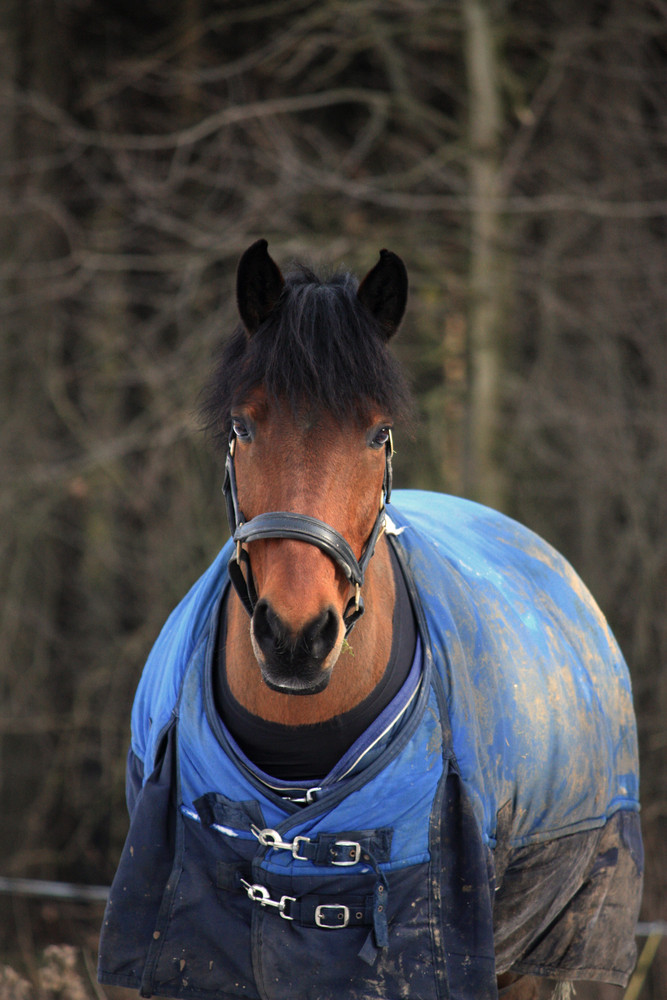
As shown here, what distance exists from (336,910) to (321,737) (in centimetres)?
37

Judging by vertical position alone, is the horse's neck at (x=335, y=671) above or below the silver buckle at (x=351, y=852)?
above

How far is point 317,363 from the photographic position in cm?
202

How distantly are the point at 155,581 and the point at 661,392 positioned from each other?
3.82 meters

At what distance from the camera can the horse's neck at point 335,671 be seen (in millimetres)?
2078

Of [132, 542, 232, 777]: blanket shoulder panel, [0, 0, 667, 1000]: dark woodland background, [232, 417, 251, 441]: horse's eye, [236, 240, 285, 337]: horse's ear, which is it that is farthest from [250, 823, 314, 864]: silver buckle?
[0, 0, 667, 1000]: dark woodland background

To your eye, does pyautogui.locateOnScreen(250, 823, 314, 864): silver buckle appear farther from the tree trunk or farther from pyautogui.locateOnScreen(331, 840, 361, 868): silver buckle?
the tree trunk

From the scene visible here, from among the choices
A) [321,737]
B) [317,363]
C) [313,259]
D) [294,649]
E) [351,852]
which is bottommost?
[351,852]

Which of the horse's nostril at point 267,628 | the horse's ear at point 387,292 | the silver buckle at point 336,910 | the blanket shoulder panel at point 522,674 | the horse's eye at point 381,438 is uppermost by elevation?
the horse's ear at point 387,292

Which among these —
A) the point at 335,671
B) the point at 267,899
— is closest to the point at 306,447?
the point at 335,671

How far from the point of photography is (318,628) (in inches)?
69.8

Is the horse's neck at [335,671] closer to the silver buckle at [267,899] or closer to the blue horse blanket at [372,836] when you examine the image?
the blue horse blanket at [372,836]

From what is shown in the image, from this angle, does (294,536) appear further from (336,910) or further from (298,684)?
(336,910)

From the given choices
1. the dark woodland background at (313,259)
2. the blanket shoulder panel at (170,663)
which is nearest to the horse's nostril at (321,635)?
the blanket shoulder panel at (170,663)

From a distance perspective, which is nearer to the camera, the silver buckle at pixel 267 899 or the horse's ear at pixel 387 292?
the silver buckle at pixel 267 899
